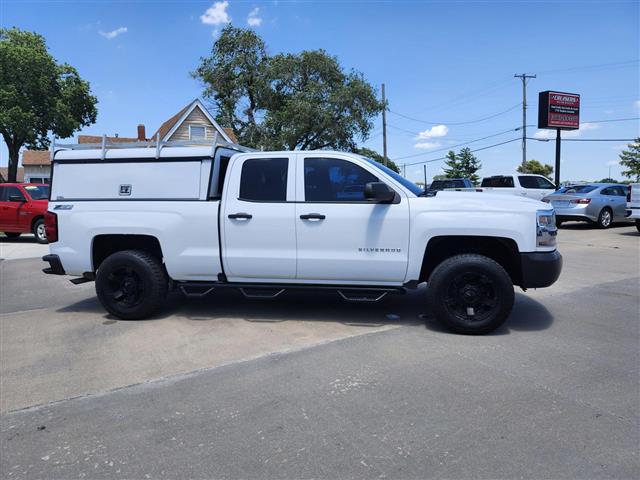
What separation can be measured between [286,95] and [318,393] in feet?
123

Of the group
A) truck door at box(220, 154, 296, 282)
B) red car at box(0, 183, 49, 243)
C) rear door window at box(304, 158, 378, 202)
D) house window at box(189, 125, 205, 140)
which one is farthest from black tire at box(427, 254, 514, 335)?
house window at box(189, 125, 205, 140)

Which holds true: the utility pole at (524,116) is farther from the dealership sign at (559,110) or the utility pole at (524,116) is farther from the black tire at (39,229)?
the black tire at (39,229)

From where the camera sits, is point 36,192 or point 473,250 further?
point 36,192

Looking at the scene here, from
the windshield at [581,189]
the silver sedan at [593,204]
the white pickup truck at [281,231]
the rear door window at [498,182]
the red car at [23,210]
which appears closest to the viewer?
the white pickup truck at [281,231]

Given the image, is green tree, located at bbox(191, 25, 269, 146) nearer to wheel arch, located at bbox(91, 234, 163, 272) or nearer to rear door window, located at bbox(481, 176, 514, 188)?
rear door window, located at bbox(481, 176, 514, 188)

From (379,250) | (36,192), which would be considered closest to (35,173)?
(36,192)

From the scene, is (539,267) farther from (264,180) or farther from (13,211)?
(13,211)

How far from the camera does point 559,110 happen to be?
33.2 metres

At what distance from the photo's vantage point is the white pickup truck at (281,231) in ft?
16.8

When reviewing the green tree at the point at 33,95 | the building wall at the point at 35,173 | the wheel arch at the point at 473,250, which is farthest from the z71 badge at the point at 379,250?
the building wall at the point at 35,173

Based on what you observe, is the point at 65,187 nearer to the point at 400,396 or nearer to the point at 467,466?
the point at 400,396

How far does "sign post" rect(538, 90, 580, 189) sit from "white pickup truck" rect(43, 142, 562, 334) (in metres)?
31.2

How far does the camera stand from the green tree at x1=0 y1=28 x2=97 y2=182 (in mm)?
32562

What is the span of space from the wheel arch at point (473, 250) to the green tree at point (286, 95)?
30.8m
